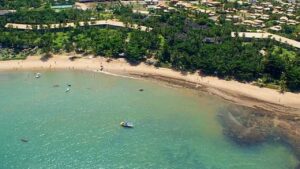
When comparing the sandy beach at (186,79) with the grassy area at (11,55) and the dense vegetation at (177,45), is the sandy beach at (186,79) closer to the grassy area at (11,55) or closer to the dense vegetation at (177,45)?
the grassy area at (11,55)

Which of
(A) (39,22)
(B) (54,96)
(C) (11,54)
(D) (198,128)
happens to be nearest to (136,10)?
(A) (39,22)

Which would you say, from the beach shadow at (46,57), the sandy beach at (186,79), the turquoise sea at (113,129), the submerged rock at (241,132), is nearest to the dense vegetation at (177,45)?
the beach shadow at (46,57)

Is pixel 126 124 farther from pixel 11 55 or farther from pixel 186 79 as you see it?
pixel 11 55

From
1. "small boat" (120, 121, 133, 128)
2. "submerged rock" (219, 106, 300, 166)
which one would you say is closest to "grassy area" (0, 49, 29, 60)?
"small boat" (120, 121, 133, 128)

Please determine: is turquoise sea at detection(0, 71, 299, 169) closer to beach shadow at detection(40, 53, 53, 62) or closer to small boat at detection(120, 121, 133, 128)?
small boat at detection(120, 121, 133, 128)

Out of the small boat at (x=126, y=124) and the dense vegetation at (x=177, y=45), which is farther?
the dense vegetation at (x=177, y=45)

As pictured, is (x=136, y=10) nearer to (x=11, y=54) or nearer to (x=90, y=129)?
(x=11, y=54)
